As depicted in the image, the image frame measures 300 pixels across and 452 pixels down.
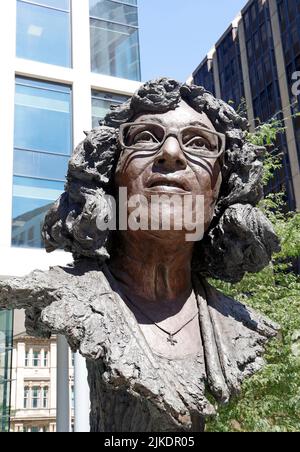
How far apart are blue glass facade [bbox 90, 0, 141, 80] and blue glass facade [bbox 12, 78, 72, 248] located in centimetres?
135

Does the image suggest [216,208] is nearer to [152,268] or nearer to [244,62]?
[152,268]

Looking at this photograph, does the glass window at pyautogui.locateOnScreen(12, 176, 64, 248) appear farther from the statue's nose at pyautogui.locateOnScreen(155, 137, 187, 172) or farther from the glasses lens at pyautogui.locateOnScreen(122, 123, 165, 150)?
the statue's nose at pyautogui.locateOnScreen(155, 137, 187, 172)

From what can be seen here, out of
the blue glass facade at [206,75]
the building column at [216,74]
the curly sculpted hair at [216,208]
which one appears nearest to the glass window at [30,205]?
the curly sculpted hair at [216,208]

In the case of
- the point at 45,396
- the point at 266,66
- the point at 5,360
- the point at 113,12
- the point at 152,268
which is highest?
the point at 266,66

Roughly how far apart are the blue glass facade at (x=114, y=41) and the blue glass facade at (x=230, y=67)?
17.0 m

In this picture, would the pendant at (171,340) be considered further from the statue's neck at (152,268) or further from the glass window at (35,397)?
the glass window at (35,397)

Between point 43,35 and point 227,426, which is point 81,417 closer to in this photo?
point 227,426

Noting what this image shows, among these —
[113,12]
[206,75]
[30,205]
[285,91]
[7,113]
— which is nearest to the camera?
[30,205]

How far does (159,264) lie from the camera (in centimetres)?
295

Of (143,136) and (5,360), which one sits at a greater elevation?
(5,360)

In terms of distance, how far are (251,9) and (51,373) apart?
36.8 meters

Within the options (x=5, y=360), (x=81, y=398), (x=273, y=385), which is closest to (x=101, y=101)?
(x=5, y=360)

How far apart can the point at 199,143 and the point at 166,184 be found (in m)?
0.32

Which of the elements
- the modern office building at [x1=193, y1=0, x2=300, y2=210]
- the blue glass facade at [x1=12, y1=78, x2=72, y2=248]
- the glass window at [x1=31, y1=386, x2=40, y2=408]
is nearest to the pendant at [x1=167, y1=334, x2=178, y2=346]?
the blue glass facade at [x1=12, y1=78, x2=72, y2=248]
